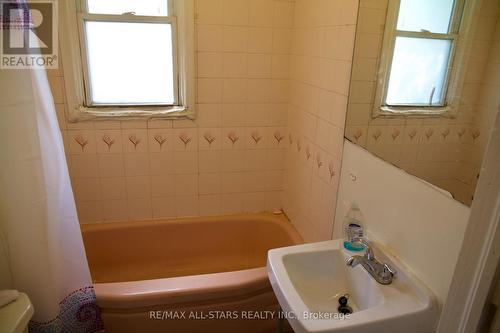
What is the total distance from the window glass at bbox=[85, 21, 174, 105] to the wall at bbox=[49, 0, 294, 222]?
179 millimetres

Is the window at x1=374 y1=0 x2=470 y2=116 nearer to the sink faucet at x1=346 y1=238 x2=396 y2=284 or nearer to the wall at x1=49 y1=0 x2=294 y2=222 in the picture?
the sink faucet at x1=346 y1=238 x2=396 y2=284

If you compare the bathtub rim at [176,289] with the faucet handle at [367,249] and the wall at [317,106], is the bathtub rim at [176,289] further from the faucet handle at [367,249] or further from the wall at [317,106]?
the faucet handle at [367,249]

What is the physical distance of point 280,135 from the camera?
231 centimetres

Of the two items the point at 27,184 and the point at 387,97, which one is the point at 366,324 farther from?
the point at 27,184

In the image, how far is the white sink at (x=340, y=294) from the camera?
0.98 m

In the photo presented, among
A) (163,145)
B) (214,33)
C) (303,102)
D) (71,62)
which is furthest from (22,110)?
(303,102)

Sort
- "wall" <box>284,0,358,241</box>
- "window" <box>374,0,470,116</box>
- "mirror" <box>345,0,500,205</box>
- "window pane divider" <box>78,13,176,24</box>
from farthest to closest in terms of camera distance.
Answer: "window pane divider" <box>78,13,176,24</box> → "wall" <box>284,0,358,241</box> → "window" <box>374,0,470,116</box> → "mirror" <box>345,0,500,205</box>

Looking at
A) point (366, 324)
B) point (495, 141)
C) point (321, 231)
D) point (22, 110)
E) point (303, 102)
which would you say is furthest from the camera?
point (303, 102)

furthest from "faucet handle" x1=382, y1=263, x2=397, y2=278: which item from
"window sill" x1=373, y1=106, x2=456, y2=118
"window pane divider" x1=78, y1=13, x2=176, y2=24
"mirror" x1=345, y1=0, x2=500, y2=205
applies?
"window pane divider" x1=78, y1=13, x2=176, y2=24

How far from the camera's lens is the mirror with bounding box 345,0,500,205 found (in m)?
0.92

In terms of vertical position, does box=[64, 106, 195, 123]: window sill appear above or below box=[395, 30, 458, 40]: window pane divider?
below

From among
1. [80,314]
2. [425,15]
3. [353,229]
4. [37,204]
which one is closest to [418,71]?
[425,15]

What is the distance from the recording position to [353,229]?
1333 mm

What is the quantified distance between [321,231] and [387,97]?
83 centimetres
